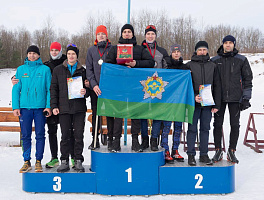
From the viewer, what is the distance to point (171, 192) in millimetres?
4164

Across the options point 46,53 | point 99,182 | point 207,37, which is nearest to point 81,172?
point 99,182

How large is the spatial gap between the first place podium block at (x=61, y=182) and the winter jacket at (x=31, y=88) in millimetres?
1108

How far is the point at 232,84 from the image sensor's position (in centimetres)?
466

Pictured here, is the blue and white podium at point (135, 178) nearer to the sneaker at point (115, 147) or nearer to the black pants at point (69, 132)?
the sneaker at point (115, 147)

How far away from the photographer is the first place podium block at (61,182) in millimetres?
4191

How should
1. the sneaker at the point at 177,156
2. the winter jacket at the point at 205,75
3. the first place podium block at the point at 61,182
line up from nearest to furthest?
the first place podium block at the point at 61,182 < the winter jacket at the point at 205,75 < the sneaker at the point at 177,156

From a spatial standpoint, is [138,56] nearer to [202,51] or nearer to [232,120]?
[202,51]

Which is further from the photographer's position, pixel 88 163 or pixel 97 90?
pixel 88 163

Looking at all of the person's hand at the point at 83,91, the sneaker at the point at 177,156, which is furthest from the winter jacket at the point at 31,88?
the sneaker at the point at 177,156

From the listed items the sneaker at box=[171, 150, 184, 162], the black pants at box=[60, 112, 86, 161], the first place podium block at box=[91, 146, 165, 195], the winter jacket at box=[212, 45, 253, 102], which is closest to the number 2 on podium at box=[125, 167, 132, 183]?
the first place podium block at box=[91, 146, 165, 195]

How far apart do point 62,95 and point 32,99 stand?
0.50m

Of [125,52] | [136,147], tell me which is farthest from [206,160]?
[125,52]

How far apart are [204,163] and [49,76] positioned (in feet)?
9.74

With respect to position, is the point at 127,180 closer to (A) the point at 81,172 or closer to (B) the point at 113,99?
(A) the point at 81,172
